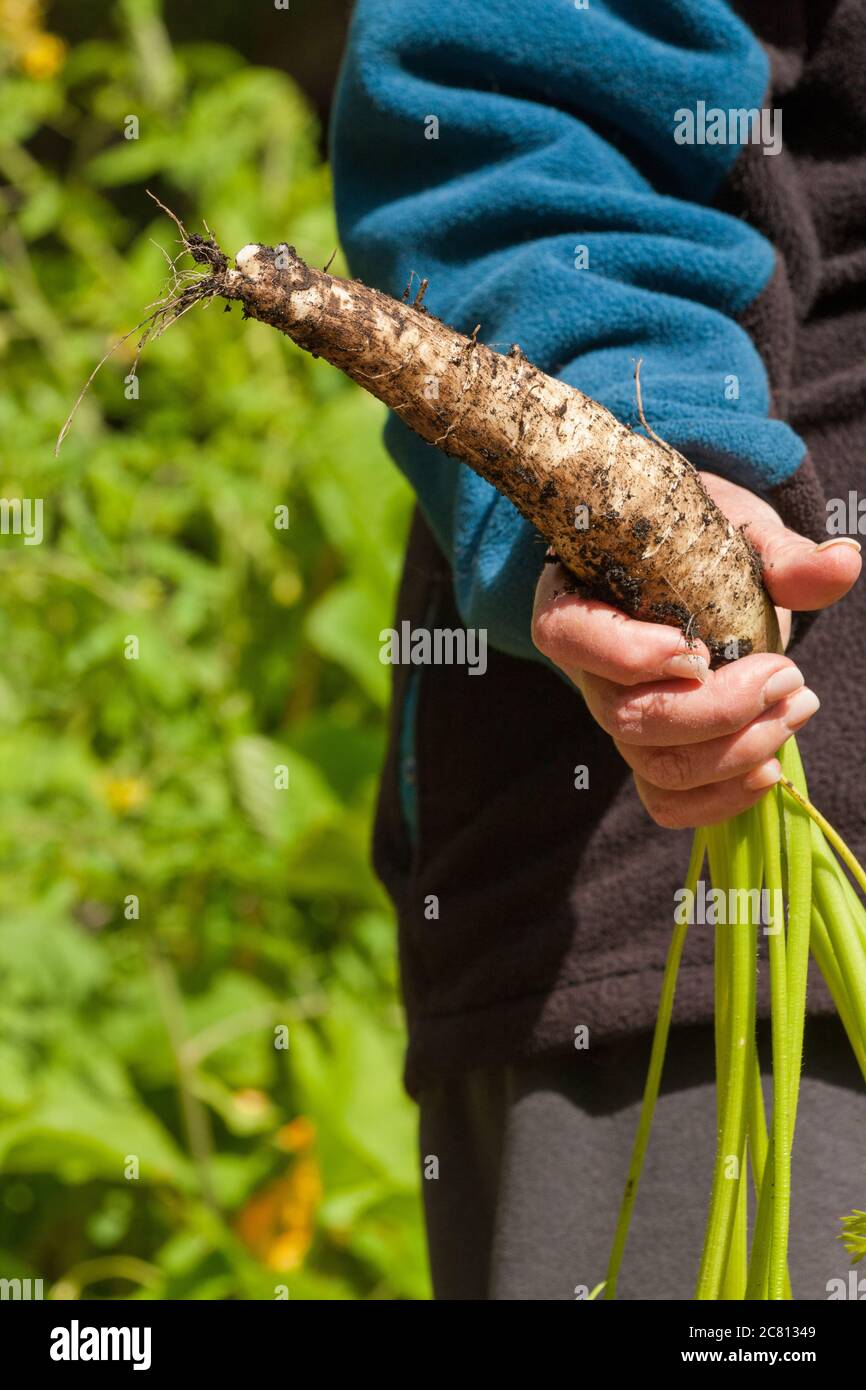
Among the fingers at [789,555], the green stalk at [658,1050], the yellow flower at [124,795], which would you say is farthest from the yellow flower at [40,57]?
the green stalk at [658,1050]

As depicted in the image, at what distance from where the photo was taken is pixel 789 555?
0.74 m

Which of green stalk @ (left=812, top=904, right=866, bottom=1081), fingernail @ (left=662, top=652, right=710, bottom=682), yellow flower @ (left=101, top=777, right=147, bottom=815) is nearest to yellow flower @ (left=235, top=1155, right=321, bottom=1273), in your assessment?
yellow flower @ (left=101, top=777, right=147, bottom=815)

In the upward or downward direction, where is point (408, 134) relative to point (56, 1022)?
upward

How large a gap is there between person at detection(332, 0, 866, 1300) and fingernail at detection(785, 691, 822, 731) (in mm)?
107

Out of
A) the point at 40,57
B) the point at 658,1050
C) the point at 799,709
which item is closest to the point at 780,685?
the point at 799,709

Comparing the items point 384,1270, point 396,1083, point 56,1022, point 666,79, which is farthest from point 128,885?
point 666,79

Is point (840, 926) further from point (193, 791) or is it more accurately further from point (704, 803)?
point (193, 791)

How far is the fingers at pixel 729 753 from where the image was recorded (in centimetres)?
71

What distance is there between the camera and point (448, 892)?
99 centimetres

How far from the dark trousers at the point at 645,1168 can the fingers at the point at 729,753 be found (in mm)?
229

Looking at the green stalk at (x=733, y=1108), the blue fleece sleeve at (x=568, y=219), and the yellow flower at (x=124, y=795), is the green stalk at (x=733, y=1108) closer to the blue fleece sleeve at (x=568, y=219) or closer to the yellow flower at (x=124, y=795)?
the blue fleece sleeve at (x=568, y=219)

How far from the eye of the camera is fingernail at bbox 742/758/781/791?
724mm

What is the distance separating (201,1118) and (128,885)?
330 millimetres
